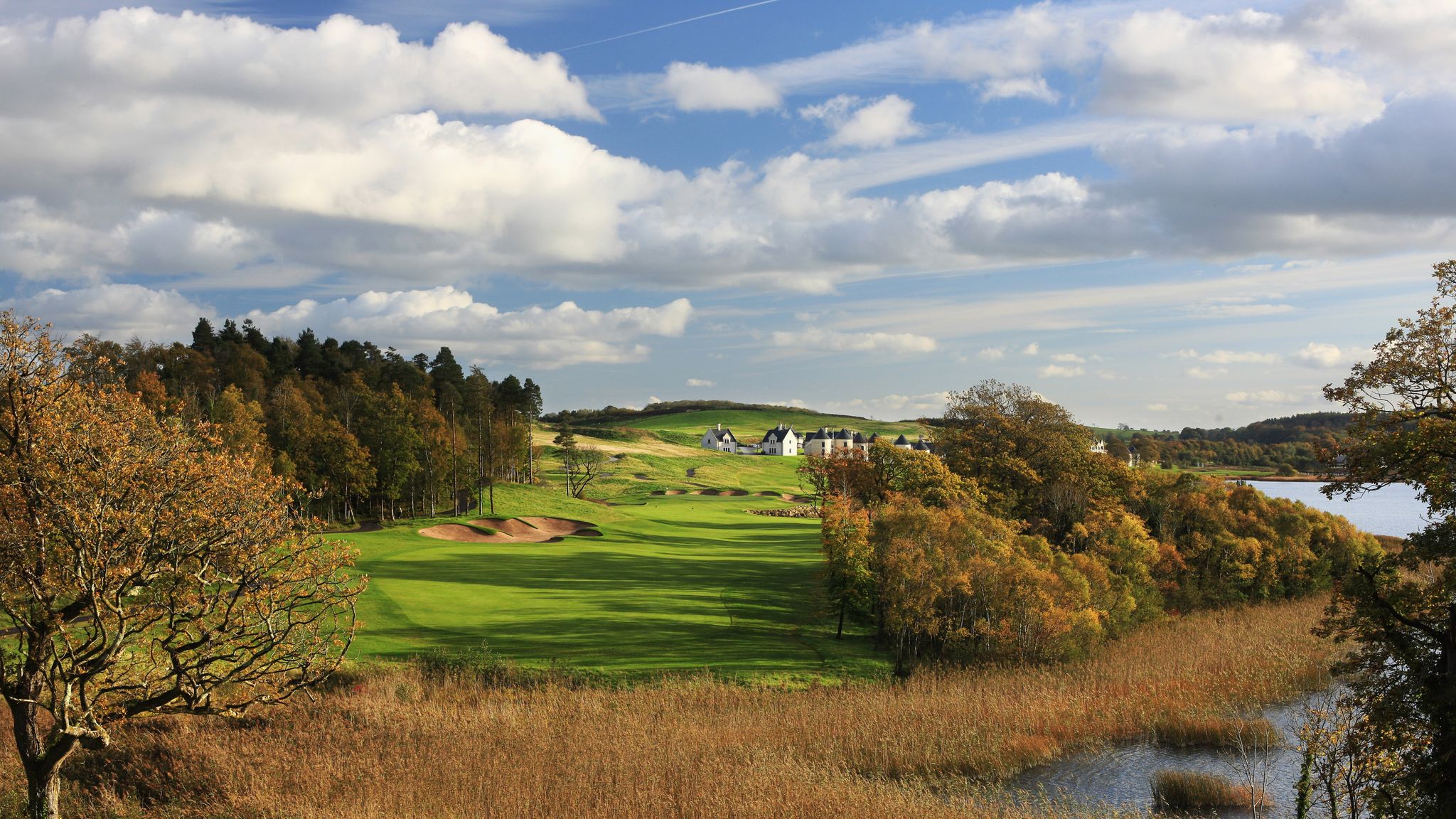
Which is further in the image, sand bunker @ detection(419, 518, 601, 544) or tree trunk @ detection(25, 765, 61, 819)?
sand bunker @ detection(419, 518, 601, 544)

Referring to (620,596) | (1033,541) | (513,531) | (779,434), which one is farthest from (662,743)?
(779,434)

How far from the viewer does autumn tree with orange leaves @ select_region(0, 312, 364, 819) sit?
43.9 ft

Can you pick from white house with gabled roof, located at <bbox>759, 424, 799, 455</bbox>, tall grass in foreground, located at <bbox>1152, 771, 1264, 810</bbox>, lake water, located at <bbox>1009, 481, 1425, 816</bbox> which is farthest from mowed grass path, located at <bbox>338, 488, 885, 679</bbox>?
white house with gabled roof, located at <bbox>759, 424, 799, 455</bbox>

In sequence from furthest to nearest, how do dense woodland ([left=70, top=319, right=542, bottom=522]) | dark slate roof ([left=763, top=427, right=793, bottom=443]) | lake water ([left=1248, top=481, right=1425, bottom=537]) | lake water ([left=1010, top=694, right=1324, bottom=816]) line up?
dark slate roof ([left=763, top=427, right=793, bottom=443])
lake water ([left=1248, top=481, right=1425, bottom=537])
dense woodland ([left=70, top=319, right=542, bottom=522])
lake water ([left=1010, top=694, right=1324, bottom=816])

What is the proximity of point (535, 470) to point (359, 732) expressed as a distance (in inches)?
3432

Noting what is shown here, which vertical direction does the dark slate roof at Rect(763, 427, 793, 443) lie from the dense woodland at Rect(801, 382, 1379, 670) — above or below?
above

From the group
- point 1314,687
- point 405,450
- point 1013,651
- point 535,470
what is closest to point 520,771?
point 1013,651

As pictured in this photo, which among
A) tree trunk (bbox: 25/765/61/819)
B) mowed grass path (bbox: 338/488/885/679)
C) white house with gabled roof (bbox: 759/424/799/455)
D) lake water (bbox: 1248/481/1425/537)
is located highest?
white house with gabled roof (bbox: 759/424/799/455)

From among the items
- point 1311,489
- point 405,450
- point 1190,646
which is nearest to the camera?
point 1190,646

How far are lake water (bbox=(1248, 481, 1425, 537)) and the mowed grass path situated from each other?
1379 inches

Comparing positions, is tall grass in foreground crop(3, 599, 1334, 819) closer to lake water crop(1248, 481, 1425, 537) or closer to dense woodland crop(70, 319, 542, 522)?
dense woodland crop(70, 319, 542, 522)

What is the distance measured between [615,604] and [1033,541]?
56.8ft

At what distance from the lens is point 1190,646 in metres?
33.1

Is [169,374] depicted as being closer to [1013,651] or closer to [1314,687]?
[1013,651]
